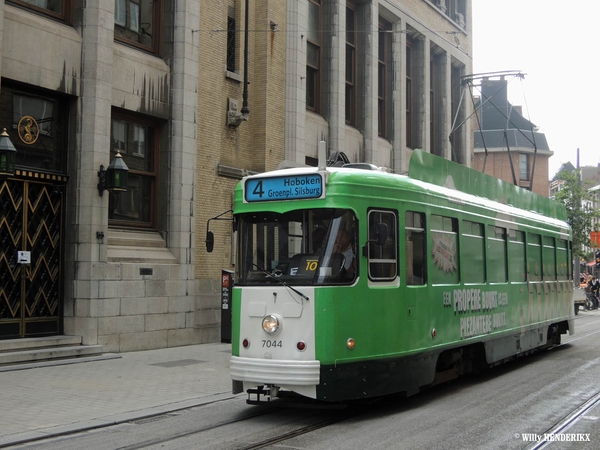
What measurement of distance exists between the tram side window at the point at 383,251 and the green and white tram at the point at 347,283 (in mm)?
12

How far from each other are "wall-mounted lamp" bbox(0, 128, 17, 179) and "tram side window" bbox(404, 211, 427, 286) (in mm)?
7285

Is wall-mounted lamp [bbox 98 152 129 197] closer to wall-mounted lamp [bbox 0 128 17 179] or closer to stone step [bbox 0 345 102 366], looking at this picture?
wall-mounted lamp [bbox 0 128 17 179]

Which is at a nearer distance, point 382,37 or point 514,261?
point 514,261

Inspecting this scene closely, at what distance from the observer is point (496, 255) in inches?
501

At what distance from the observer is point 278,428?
27.2 ft

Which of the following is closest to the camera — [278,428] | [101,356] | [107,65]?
[278,428]

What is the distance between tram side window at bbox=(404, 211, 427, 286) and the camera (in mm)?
9625

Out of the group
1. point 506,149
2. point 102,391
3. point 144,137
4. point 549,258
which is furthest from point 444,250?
point 506,149

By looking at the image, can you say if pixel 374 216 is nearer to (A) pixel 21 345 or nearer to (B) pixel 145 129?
(A) pixel 21 345

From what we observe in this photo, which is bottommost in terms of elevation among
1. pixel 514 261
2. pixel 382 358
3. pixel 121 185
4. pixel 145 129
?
pixel 382 358

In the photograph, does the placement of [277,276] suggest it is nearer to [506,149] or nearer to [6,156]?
[6,156]

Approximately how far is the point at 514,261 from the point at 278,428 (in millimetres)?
7000

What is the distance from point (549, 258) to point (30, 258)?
35.0 ft

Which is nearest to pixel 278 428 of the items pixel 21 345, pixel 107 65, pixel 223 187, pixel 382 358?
pixel 382 358
